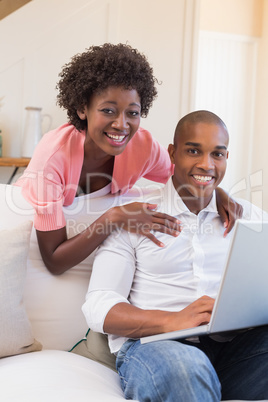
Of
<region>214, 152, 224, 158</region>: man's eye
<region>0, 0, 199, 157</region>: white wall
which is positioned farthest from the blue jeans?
<region>0, 0, 199, 157</region>: white wall

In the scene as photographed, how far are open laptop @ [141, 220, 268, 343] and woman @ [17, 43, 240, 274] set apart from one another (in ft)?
1.29

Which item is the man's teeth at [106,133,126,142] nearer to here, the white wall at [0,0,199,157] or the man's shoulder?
the man's shoulder

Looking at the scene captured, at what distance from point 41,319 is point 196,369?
2.07ft

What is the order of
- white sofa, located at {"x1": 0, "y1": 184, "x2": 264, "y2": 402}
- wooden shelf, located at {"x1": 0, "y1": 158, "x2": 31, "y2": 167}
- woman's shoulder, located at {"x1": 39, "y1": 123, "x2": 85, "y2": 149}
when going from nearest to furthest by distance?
1. white sofa, located at {"x1": 0, "y1": 184, "x2": 264, "y2": 402}
2. woman's shoulder, located at {"x1": 39, "y1": 123, "x2": 85, "y2": 149}
3. wooden shelf, located at {"x1": 0, "y1": 158, "x2": 31, "y2": 167}

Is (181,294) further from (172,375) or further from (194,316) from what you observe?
(172,375)

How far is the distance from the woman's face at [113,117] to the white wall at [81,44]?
1819mm

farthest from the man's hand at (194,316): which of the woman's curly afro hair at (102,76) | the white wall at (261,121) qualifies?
the white wall at (261,121)

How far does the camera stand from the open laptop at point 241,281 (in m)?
1.08

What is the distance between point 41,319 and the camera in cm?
158

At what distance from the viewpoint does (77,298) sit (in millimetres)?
1607

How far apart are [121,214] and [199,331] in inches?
19.8

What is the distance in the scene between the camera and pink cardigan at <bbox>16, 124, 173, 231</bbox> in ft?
5.19

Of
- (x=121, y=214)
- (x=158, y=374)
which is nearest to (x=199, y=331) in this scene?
(x=158, y=374)

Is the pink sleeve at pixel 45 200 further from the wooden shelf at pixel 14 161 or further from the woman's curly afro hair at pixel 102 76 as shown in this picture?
the wooden shelf at pixel 14 161
